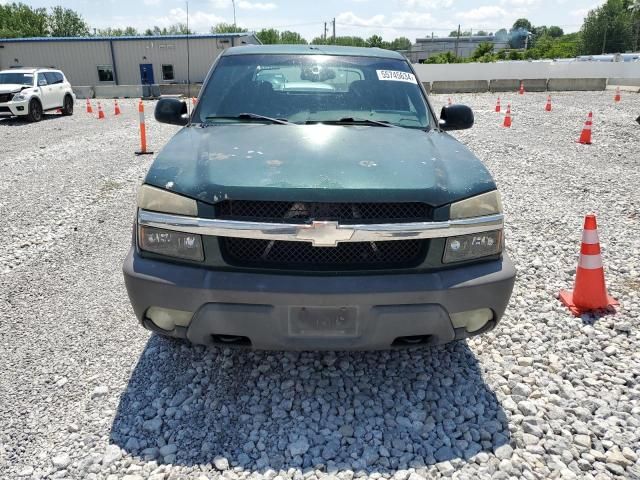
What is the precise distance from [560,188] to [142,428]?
7064mm

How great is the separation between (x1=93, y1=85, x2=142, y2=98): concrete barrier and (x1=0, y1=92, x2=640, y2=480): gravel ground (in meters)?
29.5

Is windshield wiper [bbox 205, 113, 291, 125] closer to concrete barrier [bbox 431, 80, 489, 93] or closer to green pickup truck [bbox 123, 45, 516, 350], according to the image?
green pickup truck [bbox 123, 45, 516, 350]

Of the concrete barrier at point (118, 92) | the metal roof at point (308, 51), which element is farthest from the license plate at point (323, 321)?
the concrete barrier at point (118, 92)

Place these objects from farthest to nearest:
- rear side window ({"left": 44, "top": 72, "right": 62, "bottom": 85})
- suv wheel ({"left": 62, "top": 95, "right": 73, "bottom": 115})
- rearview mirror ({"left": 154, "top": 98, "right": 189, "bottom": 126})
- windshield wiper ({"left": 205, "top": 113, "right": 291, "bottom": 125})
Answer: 1. suv wheel ({"left": 62, "top": 95, "right": 73, "bottom": 115})
2. rear side window ({"left": 44, "top": 72, "right": 62, "bottom": 85})
3. rearview mirror ({"left": 154, "top": 98, "right": 189, "bottom": 126})
4. windshield wiper ({"left": 205, "top": 113, "right": 291, "bottom": 125})

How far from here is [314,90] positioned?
3.90 m

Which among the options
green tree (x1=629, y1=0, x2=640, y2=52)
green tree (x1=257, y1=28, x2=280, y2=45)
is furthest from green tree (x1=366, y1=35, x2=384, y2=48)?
green tree (x1=629, y1=0, x2=640, y2=52)

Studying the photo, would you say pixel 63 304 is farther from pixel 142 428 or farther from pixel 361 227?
pixel 361 227

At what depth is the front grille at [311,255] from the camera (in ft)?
8.30

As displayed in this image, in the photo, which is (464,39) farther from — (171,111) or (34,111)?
(171,111)

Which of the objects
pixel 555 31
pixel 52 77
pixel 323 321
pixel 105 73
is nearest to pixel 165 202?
pixel 323 321

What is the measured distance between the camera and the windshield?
17.2m

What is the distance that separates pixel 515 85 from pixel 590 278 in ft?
99.2

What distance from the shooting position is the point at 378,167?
2.70m

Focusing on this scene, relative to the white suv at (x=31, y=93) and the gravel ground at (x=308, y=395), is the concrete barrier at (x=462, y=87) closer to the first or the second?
the white suv at (x=31, y=93)
